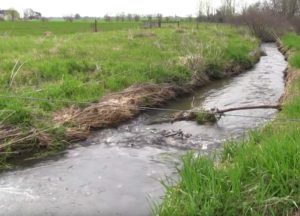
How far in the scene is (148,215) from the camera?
6.74 meters

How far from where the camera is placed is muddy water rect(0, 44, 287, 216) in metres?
7.17

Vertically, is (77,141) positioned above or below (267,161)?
below

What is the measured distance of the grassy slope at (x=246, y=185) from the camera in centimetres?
558

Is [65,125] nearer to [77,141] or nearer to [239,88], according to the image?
[77,141]

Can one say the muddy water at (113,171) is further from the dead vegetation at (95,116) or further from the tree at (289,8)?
the tree at (289,8)

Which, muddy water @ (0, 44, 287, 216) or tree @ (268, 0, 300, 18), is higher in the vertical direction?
tree @ (268, 0, 300, 18)

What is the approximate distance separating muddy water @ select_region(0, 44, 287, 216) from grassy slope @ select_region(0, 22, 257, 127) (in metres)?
1.86

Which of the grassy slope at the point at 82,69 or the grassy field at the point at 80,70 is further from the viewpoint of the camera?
the grassy slope at the point at 82,69

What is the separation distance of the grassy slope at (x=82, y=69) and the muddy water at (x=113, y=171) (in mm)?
1861

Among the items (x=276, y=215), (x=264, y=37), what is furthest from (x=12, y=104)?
(x=264, y=37)

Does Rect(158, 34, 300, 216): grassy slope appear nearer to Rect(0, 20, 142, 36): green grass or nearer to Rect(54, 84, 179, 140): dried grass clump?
Rect(54, 84, 179, 140): dried grass clump

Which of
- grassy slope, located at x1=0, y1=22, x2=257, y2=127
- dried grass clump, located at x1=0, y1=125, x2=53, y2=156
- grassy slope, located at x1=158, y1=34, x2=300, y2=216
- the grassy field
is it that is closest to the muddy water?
dried grass clump, located at x1=0, y1=125, x2=53, y2=156

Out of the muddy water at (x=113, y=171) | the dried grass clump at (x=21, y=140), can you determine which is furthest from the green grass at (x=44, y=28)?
the muddy water at (x=113, y=171)

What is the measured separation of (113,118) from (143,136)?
4.80 feet
